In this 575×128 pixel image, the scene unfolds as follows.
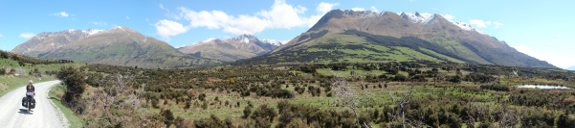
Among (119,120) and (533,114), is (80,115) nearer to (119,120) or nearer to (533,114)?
(119,120)

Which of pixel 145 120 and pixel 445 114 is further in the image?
pixel 445 114

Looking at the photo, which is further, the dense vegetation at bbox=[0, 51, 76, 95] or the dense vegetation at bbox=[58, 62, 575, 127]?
the dense vegetation at bbox=[0, 51, 76, 95]

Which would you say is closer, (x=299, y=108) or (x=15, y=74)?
(x=299, y=108)

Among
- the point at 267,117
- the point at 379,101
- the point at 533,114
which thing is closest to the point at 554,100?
the point at 533,114

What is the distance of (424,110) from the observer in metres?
33.5

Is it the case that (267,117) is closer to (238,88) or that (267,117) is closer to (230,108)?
(230,108)

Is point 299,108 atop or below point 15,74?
below

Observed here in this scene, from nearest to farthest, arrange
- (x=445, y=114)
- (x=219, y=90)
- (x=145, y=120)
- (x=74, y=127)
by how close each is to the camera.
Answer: (x=74, y=127) < (x=145, y=120) < (x=445, y=114) < (x=219, y=90)

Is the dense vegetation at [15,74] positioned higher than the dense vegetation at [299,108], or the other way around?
the dense vegetation at [15,74]

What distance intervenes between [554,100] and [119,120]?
39519mm

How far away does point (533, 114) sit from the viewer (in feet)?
107

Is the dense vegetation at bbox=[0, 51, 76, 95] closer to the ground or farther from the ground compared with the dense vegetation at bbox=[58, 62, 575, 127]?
farther from the ground

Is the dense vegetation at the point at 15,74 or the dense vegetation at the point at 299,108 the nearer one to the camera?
the dense vegetation at the point at 299,108

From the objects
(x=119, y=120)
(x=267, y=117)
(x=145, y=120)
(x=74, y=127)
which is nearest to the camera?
(x=74, y=127)
